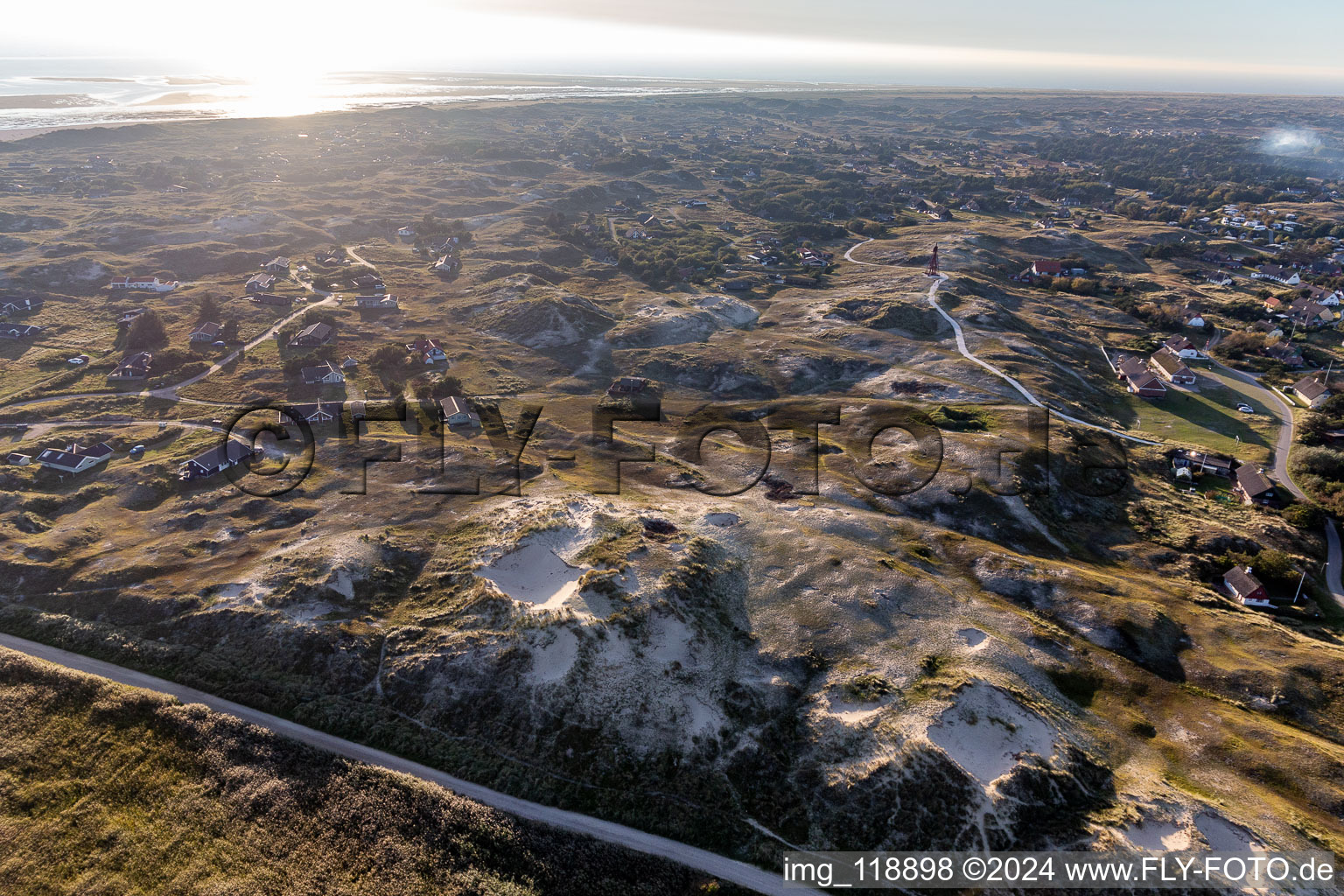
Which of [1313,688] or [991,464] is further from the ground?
[991,464]

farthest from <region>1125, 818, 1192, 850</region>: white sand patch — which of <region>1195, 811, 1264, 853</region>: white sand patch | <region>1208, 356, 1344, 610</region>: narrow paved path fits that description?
<region>1208, 356, 1344, 610</region>: narrow paved path

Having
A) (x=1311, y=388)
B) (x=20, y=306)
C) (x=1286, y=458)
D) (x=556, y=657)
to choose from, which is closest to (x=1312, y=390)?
(x=1311, y=388)

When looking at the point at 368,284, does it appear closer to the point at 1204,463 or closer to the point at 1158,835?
the point at 1158,835

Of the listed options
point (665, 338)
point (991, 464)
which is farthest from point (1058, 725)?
point (665, 338)

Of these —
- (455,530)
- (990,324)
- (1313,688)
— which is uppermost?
(990,324)

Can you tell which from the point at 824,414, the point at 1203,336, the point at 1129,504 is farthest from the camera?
the point at 1203,336

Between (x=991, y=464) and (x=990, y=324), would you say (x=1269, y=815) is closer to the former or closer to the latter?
(x=991, y=464)

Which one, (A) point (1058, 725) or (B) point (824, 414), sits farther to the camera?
(B) point (824, 414)
